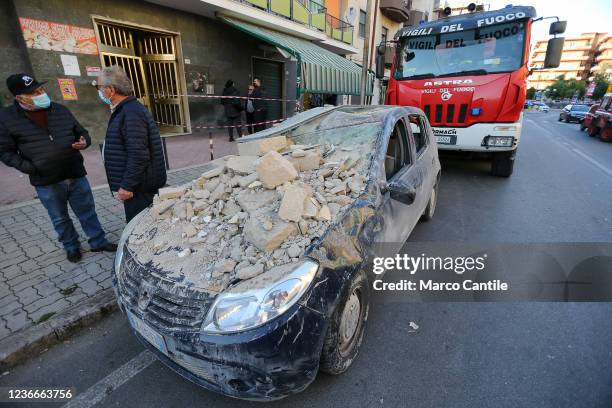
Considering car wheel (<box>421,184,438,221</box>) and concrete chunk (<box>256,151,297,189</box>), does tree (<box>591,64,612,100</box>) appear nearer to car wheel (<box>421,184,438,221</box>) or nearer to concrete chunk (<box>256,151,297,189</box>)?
car wheel (<box>421,184,438,221</box>)

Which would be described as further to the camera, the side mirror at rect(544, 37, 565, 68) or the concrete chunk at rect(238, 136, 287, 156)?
A: the side mirror at rect(544, 37, 565, 68)

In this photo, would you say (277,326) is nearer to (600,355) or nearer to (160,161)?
(160,161)

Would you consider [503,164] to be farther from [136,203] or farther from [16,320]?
[16,320]

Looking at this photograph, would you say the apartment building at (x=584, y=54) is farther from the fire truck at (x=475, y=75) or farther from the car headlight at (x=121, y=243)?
the car headlight at (x=121, y=243)

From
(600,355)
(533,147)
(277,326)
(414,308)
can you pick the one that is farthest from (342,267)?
(533,147)

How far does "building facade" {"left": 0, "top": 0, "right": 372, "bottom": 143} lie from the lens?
6.83 m

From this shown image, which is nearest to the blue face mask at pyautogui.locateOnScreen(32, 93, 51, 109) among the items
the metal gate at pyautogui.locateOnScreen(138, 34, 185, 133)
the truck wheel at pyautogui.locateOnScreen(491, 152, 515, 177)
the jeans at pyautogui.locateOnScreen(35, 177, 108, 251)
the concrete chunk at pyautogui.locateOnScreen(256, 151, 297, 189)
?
the jeans at pyautogui.locateOnScreen(35, 177, 108, 251)

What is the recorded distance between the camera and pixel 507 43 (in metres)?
5.77

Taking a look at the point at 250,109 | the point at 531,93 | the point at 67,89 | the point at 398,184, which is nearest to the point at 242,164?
the point at 398,184

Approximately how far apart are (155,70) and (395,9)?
18266mm

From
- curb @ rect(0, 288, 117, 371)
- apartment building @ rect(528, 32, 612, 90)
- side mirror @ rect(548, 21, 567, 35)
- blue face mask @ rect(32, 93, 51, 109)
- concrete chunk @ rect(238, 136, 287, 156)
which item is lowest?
curb @ rect(0, 288, 117, 371)

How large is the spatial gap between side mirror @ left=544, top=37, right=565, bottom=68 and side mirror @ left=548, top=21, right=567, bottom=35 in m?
0.21

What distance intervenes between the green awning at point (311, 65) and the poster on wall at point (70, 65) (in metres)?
4.57

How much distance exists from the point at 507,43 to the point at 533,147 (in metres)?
7.40
